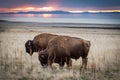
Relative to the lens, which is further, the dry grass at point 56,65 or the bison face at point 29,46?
the bison face at point 29,46

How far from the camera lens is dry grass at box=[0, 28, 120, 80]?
10.6 feet

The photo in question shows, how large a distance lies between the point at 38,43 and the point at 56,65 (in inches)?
14.4

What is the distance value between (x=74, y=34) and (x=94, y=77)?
535 millimetres

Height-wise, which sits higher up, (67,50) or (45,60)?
(67,50)

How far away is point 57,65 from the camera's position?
3316mm

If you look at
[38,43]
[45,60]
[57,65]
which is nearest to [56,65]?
[57,65]

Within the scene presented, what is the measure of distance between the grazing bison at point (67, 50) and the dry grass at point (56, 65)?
2.2 inches

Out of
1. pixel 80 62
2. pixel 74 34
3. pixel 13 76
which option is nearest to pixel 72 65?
pixel 80 62

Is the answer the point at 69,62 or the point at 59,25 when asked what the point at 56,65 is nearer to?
the point at 69,62

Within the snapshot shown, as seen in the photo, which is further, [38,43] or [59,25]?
[38,43]

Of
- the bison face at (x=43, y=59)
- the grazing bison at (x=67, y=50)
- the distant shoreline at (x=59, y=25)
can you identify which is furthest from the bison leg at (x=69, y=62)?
the distant shoreline at (x=59, y=25)

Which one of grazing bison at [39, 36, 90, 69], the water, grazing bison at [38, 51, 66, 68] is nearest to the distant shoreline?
the water

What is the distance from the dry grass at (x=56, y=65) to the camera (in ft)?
10.6

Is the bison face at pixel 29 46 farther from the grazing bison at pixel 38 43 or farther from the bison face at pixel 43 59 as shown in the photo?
the bison face at pixel 43 59
